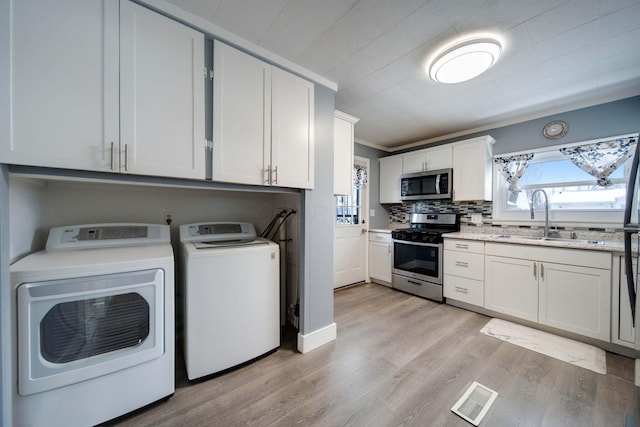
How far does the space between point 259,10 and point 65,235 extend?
72.4 inches

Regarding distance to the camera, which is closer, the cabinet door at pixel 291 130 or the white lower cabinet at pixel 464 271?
the cabinet door at pixel 291 130

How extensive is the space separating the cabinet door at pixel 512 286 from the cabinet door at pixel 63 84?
3452 mm

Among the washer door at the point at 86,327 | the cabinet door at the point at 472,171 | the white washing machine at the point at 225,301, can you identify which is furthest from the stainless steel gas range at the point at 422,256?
the washer door at the point at 86,327

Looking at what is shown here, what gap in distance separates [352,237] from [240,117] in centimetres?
260

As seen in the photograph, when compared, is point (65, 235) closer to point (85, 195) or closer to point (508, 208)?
point (85, 195)

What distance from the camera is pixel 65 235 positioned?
1.47m

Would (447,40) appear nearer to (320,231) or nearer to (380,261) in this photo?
(320,231)

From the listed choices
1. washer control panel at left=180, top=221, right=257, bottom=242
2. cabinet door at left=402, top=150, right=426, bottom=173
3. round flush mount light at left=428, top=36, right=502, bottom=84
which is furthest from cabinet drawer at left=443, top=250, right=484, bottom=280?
washer control panel at left=180, top=221, right=257, bottom=242

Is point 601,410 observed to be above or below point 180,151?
below

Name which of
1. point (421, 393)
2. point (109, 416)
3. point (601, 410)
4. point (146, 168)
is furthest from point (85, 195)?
point (601, 410)

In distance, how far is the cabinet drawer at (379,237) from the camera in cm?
365

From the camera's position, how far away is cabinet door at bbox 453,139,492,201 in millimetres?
3064

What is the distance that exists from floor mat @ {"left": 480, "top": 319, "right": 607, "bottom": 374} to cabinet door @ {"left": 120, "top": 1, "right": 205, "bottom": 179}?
3.01m

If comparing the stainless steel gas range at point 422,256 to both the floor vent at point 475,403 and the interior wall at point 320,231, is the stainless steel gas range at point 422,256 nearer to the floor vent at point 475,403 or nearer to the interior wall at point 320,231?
the floor vent at point 475,403
